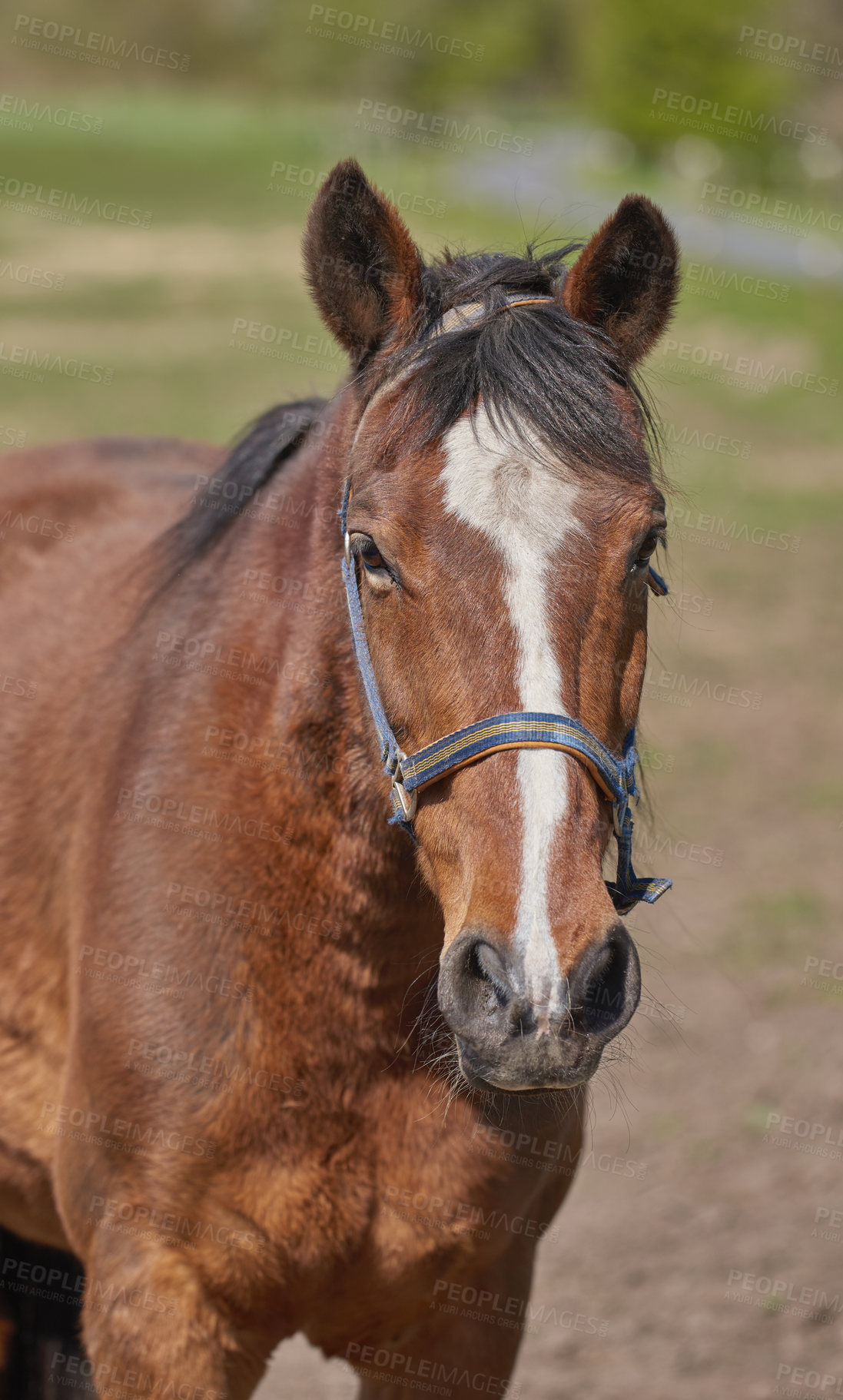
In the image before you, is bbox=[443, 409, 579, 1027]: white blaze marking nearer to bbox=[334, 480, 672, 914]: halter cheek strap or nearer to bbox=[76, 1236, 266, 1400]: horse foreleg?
bbox=[334, 480, 672, 914]: halter cheek strap

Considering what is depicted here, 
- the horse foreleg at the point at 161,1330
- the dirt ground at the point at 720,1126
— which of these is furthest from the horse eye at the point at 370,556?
the horse foreleg at the point at 161,1330

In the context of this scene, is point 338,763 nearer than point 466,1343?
Yes

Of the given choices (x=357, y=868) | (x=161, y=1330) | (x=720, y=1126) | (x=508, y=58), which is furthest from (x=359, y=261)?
(x=508, y=58)

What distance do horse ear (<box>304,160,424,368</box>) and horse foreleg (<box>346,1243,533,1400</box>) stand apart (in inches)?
83.9

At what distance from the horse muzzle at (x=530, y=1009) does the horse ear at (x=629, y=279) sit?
4.11ft

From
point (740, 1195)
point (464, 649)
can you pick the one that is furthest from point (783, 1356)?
point (464, 649)

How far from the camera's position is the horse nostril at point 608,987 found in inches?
80.3

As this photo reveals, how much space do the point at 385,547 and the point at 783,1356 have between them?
131 inches

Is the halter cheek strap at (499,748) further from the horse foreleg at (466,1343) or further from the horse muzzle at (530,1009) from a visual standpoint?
the horse foreleg at (466,1343)

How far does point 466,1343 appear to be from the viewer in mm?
3150

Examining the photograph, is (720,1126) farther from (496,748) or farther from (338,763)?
(496,748)

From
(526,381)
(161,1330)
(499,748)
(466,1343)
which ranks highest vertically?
(526,381)

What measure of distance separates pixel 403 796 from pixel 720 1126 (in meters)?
3.54

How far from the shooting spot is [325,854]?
9.09 feet
